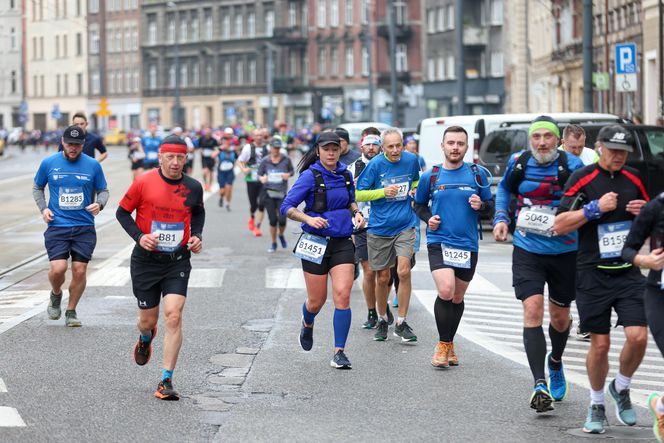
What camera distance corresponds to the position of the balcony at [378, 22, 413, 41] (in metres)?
97.1

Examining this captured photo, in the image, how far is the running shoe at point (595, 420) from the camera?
8.45 metres

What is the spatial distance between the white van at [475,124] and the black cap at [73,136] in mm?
11295

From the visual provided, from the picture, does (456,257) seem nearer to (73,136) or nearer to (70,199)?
(73,136)

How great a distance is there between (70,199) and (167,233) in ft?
12.7

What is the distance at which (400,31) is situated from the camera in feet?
319

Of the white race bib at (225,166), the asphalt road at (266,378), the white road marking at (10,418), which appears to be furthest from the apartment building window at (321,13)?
the white road marking at (10,418)

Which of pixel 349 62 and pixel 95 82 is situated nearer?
pixel 349 62

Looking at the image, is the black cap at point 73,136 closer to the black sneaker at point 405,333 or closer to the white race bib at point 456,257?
the black sneaker at point 405,333

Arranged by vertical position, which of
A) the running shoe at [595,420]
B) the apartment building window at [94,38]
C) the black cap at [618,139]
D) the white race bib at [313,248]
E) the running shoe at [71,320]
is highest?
the apartment building window at [94,38]

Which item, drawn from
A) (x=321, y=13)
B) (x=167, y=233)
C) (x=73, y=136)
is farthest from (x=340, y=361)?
(x=321, y=13)

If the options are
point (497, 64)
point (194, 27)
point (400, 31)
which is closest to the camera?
point (497, 64)

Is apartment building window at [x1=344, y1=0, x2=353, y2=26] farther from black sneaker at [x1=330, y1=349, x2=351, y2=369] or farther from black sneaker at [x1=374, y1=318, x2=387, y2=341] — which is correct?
black sneaker at [x1=330, y1=349, x2=351, y2=369]

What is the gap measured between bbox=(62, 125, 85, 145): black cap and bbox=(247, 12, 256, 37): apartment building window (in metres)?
94.3

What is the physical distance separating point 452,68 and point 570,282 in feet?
250
